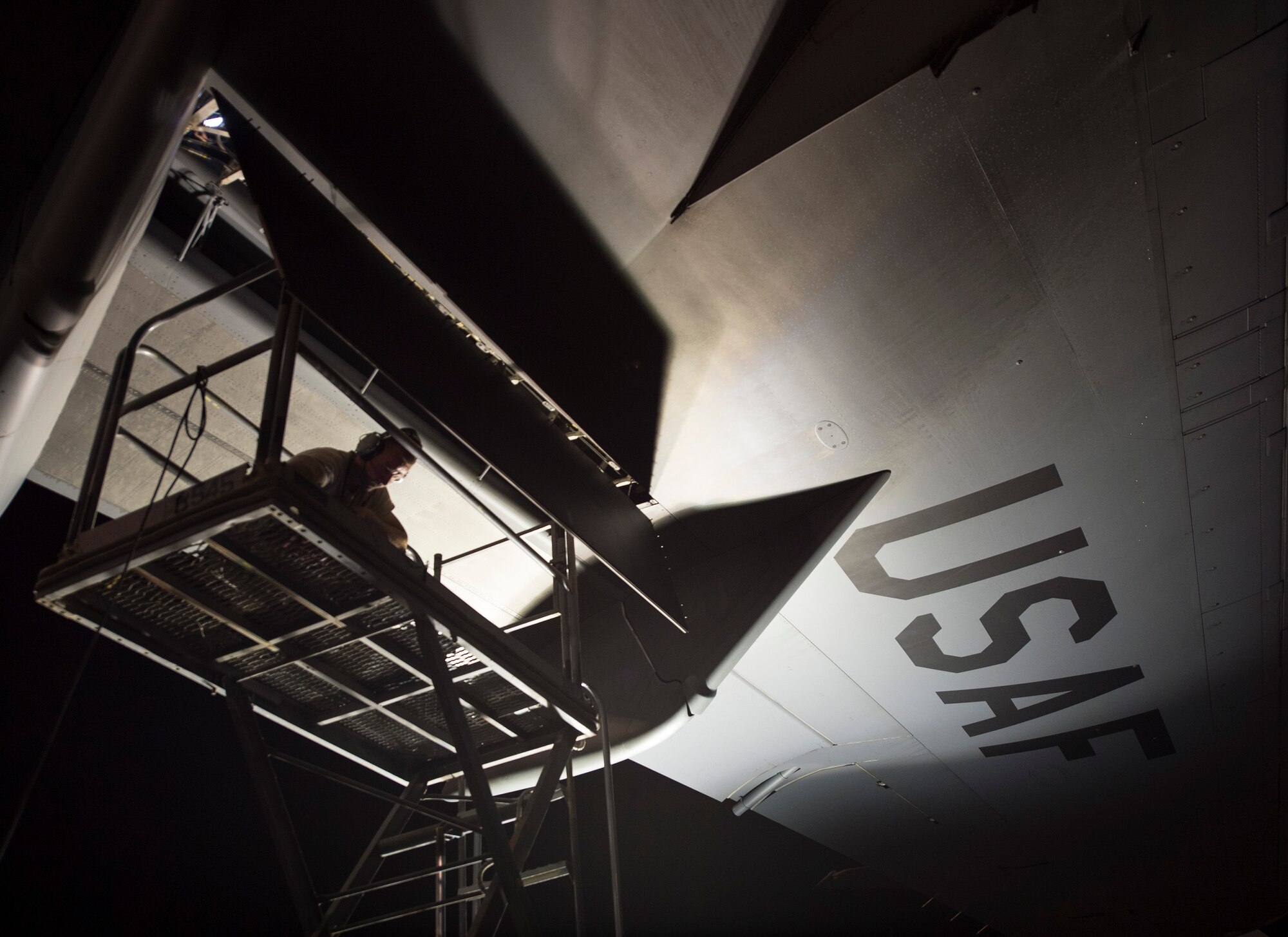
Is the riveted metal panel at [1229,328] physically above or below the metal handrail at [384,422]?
above

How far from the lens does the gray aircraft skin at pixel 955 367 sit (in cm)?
300

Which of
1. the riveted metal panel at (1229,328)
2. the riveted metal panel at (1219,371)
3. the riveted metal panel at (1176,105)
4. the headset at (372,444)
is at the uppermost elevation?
the riveted metal panel at (1176,105)

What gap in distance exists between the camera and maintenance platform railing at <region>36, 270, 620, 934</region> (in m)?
2.67

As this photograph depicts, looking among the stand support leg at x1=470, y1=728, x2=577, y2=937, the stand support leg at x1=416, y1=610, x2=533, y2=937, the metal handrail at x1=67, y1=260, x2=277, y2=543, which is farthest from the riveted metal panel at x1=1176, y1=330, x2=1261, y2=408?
the metal handrail at x1=67, y1=260, x2=277, y2=543

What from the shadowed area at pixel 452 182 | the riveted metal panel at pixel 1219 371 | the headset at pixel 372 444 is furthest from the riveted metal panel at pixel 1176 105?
the headset at pixel 372 444

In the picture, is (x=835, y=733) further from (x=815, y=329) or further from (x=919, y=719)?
(x=815, y=329)

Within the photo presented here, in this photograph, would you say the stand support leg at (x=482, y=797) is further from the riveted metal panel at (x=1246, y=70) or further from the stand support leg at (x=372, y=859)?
the riveted metal panel at (x=1246, y=70)

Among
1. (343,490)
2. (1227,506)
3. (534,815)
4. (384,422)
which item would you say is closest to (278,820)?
(534,815)

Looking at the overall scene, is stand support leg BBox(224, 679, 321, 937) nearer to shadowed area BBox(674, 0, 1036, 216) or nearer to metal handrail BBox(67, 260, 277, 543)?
metal handrail BBox(67, 260, 277, 543)

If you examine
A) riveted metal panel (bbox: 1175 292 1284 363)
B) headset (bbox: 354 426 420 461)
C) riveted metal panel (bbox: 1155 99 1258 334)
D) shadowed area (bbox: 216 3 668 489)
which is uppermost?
shadowed area (bbox: 216 3 668 489)

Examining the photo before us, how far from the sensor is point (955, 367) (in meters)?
4.02

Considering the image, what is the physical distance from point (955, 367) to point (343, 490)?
3089mm

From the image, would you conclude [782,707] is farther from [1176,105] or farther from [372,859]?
[1176,105]

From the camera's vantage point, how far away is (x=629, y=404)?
4066mm
